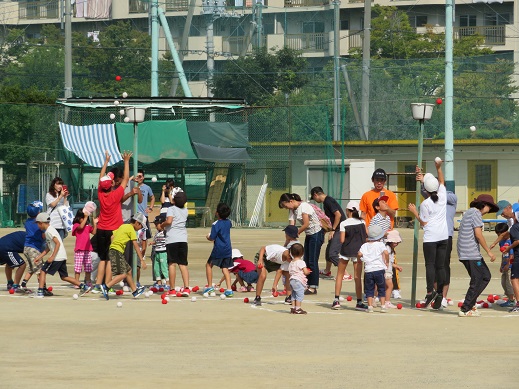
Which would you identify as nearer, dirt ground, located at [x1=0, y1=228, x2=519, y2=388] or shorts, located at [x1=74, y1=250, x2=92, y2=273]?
dirt ground, located at [x1=0, y1=228, x2=519, y2=388]

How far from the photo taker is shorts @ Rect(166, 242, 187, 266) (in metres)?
17.5

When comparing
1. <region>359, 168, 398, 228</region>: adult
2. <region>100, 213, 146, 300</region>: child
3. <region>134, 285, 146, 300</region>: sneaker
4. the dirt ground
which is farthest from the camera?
<region>134, 285, 146, 300</region>: sneaker

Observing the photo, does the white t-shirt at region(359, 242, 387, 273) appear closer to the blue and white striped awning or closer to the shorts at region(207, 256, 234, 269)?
the shorts at region(207, 256, 234, 269)

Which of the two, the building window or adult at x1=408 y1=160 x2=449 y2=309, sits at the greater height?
the building window

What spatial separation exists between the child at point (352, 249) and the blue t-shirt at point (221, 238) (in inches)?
71.9

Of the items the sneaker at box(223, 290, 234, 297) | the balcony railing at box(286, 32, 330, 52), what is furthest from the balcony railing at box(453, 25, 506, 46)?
the sneaker at box(223, 290, 234, 297)

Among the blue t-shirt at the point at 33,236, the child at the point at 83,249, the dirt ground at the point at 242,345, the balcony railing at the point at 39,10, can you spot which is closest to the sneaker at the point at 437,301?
the dirt ground at the point at 242,345

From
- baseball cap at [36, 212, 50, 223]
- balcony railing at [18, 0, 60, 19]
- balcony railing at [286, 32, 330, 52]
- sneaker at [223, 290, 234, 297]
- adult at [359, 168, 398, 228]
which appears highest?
balcony railing at [18, 0, 60, 19]

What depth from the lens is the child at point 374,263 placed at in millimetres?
15664

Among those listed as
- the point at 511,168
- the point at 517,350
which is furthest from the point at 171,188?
the point at 511,168

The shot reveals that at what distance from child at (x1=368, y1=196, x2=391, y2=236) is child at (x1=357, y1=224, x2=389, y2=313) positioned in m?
0.26

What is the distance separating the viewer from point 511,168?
45.8m

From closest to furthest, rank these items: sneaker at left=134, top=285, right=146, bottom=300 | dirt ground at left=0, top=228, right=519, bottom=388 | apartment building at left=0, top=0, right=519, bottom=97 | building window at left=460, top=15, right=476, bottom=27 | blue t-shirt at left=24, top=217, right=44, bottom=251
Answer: dirt ground at left=0, top=228, right=519, bottom=388 < sneaker at left=134, top=285, right=146, bottom=300 < blue t-shirt at left=24, top=217, right=44, bottom=251 < apartment building at left=0, top=0, right=519, bottom=97 < building window at left=460, top=15, right=476, bottom=27

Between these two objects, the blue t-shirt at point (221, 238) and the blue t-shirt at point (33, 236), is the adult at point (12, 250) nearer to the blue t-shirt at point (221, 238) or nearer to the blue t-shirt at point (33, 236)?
the blue t-shirt at point (33, 236)
